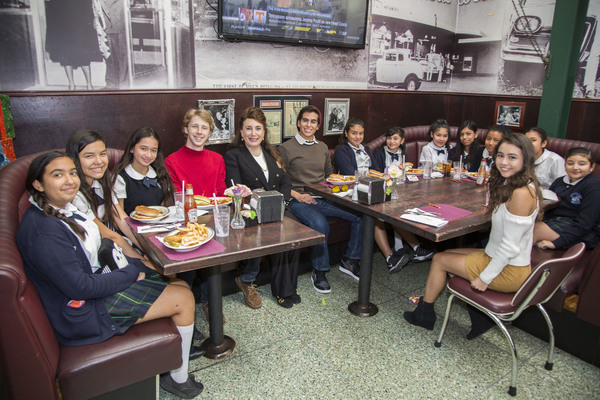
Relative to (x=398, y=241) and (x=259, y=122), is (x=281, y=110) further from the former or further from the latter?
(x=398, y=241)

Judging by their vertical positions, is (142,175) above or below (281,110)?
below

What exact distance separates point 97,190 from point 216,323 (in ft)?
4.01

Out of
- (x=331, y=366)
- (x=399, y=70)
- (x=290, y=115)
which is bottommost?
(x=331, y=366)

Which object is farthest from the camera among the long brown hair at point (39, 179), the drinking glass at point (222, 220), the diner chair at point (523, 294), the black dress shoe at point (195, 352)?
the black dress shoe at point (195, 352)

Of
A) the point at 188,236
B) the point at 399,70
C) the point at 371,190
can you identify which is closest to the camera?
the point at 188,236

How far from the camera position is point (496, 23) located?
587 centimetres

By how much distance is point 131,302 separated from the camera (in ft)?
6.92

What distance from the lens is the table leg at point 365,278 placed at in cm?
319

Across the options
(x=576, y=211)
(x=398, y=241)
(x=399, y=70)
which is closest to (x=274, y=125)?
(x=398, y=241)

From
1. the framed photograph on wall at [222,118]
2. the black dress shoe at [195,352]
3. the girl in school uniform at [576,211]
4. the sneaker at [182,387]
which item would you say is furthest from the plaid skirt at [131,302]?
the girl in school uniform at [576,211]

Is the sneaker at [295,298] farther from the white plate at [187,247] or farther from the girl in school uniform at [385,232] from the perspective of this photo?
the white plate at [187,247]

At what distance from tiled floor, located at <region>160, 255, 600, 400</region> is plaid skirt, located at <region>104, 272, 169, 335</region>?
664 millimetres

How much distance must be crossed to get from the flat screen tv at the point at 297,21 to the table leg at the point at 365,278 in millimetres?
2363

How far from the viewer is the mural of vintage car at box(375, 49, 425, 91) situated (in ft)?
18.4
